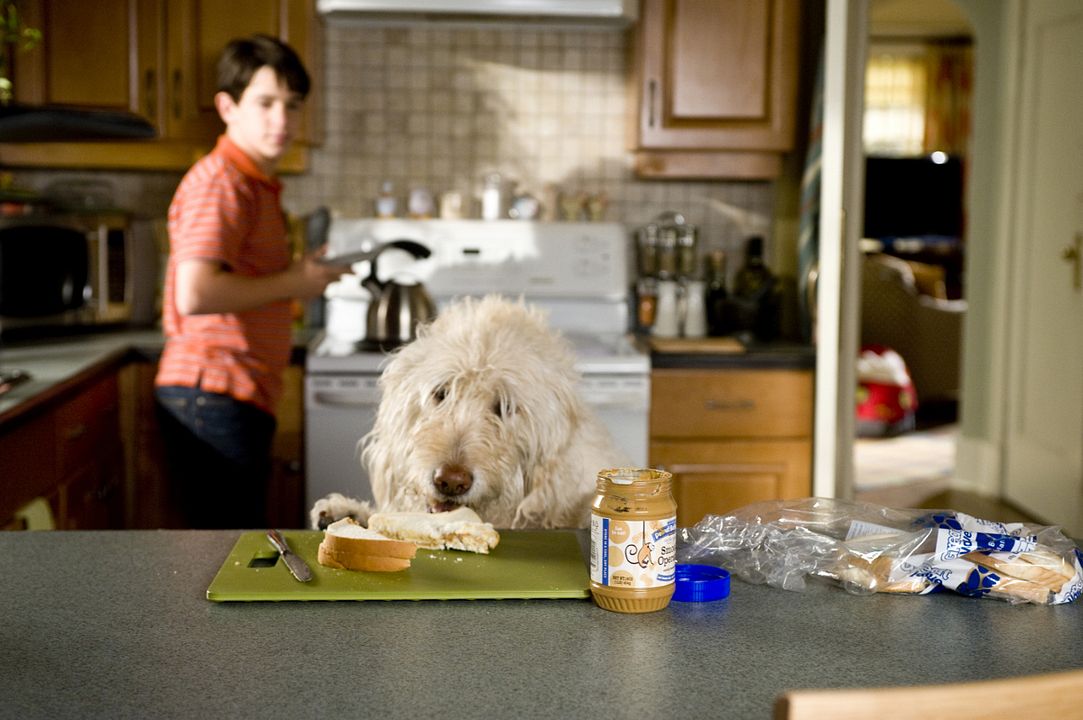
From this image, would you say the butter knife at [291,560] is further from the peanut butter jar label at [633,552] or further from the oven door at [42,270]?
the oven door at [42,270]

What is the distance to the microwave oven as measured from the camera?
3.28 metres

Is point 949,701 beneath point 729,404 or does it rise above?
above

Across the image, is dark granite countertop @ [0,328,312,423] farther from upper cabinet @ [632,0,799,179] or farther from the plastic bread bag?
the plastic bread bag

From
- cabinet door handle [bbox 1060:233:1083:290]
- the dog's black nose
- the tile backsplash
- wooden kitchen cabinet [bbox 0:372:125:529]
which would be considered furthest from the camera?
cabinet door handle [bbox 1060:233:1083:290]

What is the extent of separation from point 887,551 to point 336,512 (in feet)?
2.28

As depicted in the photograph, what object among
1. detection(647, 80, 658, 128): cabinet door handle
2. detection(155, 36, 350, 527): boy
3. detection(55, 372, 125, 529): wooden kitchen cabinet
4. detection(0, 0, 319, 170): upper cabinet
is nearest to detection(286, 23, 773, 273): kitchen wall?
detection(647, 80, 658, 128): cabinet door handle

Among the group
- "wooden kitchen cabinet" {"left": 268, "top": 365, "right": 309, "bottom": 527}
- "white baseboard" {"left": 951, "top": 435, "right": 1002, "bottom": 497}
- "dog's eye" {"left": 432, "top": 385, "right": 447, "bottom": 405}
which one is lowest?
"white baseboard" {"left": 951, "top": 435, "right": 1002, "bottom": 497}

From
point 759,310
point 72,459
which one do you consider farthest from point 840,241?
point 72,459

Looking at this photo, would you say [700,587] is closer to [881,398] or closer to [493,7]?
[493,7]

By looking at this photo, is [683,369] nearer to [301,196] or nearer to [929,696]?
[301,196]

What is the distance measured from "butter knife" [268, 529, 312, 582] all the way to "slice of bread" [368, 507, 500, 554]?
0.31ft

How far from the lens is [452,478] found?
4.85 ft

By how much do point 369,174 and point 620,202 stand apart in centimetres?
90

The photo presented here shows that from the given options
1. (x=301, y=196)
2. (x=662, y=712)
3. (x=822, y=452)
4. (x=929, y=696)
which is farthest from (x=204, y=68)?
(x=929, y=696)
